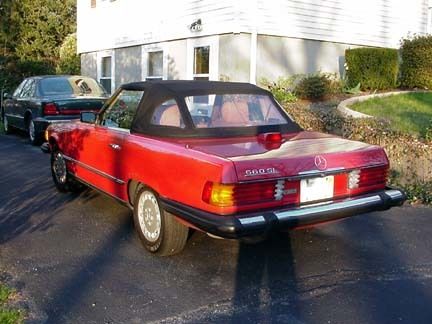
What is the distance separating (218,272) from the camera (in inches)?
168

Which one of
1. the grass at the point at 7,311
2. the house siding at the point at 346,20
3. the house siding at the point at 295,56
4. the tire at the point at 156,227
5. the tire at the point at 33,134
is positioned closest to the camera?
the grass at the point at 7,311

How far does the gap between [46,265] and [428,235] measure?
12.0ft

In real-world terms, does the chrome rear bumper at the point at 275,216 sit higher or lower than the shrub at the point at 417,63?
lower

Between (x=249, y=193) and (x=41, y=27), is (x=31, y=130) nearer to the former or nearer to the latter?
(x=249, y=193)

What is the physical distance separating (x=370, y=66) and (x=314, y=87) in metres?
2.12

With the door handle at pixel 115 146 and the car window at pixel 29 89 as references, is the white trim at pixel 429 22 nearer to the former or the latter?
the car window at pixel 29 89

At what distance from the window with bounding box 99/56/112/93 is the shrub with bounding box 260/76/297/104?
7.51 metres

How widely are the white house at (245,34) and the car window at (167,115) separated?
7937 millimetres

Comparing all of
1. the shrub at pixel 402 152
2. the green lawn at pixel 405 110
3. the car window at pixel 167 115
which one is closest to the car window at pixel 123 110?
the car window at pixel 167 115

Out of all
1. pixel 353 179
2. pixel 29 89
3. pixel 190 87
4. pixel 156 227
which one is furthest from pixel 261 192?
pixel 29 89

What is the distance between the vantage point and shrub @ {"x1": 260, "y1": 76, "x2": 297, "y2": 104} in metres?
12.5

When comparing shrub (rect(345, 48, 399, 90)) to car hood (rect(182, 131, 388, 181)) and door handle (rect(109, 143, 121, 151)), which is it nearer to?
car hood (rect(182, 131, 388, 181))

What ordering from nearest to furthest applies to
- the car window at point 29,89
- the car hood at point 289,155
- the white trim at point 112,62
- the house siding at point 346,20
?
1. the car hood at point 289,155
2. the car window at point 29,89
3. the house siding at point 346,20
4. the white trim at point 112,62

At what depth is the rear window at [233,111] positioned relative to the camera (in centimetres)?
484
